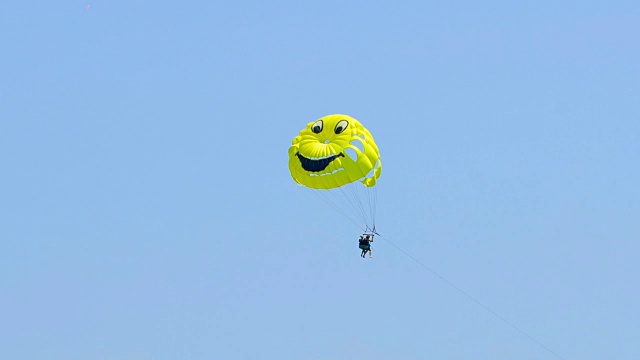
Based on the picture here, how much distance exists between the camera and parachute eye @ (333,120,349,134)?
492 feet

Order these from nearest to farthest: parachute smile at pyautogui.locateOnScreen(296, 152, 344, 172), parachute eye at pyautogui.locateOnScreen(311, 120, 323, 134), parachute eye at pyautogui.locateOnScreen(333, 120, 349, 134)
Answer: parachute smile at pyautogui.locateOnScreen(296, 152, 344, 172) < parachute eye at pyautogui.locateOnScreen(333, 120, 349, 134) < parachute eye at pyautogui.locateOnScreen(311, 120, 323, 134)

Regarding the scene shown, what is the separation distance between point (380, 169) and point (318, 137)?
3354 millimetres

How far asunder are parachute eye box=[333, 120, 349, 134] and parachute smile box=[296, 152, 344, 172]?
1.96 meters

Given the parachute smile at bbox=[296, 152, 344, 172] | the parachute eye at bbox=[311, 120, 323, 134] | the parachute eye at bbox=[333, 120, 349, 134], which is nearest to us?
the parachute smile at bbox=[296, 152, 344, 172]

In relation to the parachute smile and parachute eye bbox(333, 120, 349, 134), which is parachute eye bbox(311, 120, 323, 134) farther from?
the parachute smile

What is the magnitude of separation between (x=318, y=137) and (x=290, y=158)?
170cm

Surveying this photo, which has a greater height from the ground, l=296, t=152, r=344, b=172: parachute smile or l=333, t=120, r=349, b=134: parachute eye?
l=333, t=120, r=349, b=134: parachute eye

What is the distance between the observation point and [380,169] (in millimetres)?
150625

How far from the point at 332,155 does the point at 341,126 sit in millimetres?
2383

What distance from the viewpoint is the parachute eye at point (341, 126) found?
149950mm

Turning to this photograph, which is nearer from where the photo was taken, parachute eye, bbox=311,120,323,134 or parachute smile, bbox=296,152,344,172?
parachute smile, bbox=296,152,344,172

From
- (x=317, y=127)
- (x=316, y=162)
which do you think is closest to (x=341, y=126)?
(x=317, y=127)

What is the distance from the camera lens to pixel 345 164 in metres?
148

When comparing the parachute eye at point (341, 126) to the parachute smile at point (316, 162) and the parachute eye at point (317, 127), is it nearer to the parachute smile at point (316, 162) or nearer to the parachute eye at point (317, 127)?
the parachute eye at point (317, 127)
